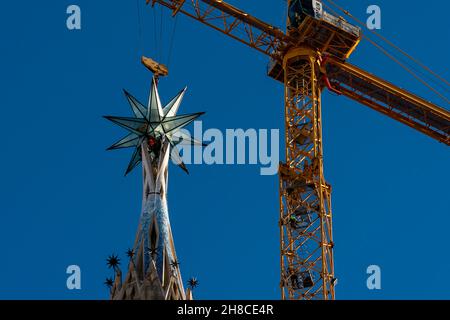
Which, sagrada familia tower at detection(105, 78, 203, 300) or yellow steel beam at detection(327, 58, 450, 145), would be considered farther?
yellow steel beam at detection(327, 58, 450, 145)

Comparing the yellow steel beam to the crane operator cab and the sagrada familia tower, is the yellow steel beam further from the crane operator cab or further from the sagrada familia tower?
the sagrada familia tower

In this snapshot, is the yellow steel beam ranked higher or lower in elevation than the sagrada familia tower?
higher

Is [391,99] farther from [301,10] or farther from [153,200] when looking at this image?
[153,200]

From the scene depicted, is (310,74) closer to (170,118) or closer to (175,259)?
(170,118)

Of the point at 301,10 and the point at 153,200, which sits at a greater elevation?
the point at 301,10

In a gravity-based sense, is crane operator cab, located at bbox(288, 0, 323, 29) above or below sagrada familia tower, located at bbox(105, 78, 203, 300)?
above

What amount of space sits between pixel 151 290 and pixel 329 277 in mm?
27182

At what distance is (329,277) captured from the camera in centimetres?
10625

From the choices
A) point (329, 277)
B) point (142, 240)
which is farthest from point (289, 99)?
point (142, 240)

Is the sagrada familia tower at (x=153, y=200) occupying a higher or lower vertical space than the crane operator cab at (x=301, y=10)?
lower

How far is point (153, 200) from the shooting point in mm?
90312

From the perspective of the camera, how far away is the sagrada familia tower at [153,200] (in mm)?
84062

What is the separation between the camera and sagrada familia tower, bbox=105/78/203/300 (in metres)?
84.1

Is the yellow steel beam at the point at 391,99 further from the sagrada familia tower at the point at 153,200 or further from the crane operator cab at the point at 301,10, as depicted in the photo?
the sagrada familia tower at the point at 153,200
